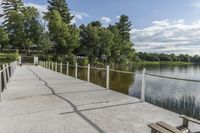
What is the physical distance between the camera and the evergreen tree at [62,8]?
225ft

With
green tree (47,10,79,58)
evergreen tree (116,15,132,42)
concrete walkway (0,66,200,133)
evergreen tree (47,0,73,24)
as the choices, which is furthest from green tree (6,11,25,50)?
concrete walkway (0,66,200,133)

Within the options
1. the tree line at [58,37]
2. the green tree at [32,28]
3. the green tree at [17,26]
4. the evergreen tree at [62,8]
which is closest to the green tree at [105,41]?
the tree line at [58,37]

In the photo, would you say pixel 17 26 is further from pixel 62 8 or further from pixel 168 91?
pixel 168 91

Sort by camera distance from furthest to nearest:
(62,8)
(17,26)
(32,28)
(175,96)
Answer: (62,8) < (32,28) < (17,26) < (175,96)

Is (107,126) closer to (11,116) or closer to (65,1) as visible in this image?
(11,116)

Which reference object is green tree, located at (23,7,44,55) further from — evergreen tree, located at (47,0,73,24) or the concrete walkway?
the concrete walkway

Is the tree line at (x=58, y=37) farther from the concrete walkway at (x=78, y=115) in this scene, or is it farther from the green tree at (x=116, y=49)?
the concrete walkway at (x=78, y=115)

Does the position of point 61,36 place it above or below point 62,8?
below

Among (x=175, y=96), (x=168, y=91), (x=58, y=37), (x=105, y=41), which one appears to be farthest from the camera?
(x=105, y=41)

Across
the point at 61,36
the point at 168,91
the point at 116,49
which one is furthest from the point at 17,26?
the point at 168,91

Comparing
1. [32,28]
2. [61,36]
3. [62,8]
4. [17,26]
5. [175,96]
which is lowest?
[175,96]

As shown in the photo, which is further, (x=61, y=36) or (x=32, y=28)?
(x=32, y=28)

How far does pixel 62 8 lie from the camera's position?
69625mm

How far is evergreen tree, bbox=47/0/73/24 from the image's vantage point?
68500 mm
